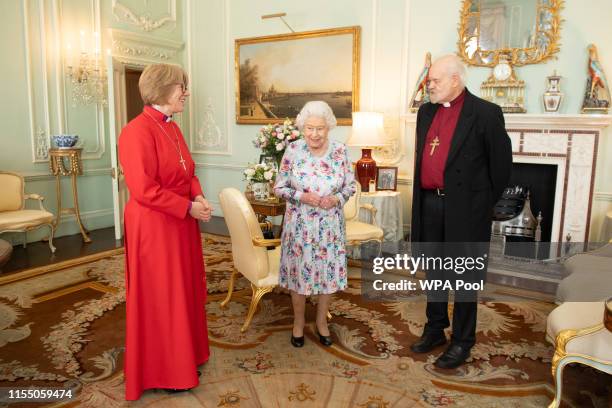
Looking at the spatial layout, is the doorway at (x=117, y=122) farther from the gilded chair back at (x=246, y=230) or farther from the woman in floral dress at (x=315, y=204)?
the woman in floral dress at (x=315, y=204)

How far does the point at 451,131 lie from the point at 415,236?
0.65m

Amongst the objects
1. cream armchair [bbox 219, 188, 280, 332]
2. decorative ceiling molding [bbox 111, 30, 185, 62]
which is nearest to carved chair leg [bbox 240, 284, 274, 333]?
cream armchair [bbox 219, 188, 280, 332]

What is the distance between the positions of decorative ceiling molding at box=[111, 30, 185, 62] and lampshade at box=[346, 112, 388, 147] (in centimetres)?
326

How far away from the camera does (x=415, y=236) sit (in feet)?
9.27

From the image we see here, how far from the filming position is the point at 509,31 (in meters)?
4.82

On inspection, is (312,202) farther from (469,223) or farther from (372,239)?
(372,239)

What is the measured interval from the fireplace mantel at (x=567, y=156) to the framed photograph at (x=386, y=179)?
130cm

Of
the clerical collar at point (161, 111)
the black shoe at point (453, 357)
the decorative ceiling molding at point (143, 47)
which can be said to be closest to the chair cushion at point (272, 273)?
the black shoe at point (453, 357)

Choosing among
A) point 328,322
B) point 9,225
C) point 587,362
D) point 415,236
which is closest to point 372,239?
point 328,322

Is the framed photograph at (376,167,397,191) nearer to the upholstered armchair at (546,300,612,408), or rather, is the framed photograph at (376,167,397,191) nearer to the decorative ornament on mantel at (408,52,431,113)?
the decorative ornament on mantel at (408,52,431,113)

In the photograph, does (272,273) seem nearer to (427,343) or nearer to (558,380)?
(427,343)

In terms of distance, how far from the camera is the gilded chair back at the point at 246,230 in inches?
117

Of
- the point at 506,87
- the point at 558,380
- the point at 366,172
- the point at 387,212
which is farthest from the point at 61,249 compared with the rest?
the point at 506,87

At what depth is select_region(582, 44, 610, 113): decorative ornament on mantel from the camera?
14.5 ft
